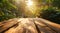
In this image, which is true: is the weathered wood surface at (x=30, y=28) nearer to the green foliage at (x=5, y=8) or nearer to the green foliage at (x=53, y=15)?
the green foliage at (x=5, y=8)

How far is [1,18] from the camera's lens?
468cm

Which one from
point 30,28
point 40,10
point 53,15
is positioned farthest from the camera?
point 40,10

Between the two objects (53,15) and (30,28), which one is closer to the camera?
(30,28)

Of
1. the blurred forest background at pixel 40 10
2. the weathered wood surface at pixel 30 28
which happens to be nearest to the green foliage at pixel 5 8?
the blurred forest background at pixel 40 10

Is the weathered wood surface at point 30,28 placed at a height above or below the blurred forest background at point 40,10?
below

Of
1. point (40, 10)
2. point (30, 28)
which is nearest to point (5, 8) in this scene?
point (30, 28)

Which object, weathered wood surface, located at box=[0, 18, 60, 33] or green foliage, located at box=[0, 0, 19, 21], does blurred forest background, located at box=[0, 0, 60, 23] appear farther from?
weathered wood surface, located at box=[0, 18, 60, 33]

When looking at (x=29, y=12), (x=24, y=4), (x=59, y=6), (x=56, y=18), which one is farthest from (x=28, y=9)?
(x=56, y=18)

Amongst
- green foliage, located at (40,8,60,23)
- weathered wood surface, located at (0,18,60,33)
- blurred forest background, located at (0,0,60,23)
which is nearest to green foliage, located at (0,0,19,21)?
blurred forest background, located at (0,0,60,23)

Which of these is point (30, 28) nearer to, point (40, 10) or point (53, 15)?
point (53, 15)

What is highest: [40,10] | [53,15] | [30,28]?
[40,10]

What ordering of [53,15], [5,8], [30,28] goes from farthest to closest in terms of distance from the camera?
[5,8] < [53,15] < [30,28]

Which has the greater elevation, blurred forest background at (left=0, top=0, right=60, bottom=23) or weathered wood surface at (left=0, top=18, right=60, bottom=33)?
blurred forest background at (left=0, top=0, right=60, bottom=23)

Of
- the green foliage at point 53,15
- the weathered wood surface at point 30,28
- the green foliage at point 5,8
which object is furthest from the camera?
the green foliage at point 53,15
